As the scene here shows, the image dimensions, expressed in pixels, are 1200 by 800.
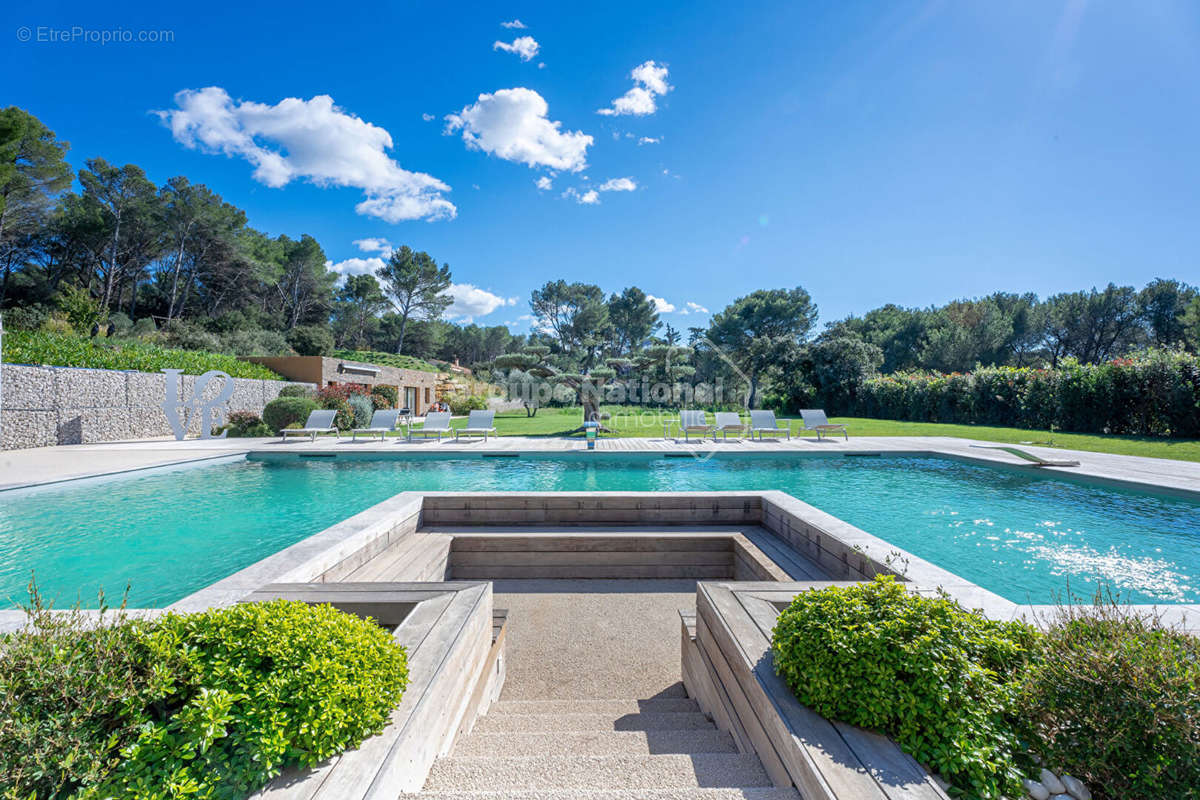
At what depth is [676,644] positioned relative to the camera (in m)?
3.26

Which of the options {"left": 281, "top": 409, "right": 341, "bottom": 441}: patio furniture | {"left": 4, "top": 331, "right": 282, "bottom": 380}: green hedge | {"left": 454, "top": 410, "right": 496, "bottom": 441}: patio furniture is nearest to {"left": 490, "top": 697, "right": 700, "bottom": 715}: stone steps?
{"left": 454, "top": 410, "right": 496, "bottom": 441}: patio furniture

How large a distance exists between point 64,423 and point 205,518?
32.5 feet

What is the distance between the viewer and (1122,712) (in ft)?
4.06

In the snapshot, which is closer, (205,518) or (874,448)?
(205,518)

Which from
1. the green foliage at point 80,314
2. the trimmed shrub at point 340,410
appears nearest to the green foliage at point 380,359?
the green foliage at point 80,314

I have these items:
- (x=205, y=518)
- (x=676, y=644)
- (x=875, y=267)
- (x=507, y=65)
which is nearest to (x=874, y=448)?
(x=676, y=644)

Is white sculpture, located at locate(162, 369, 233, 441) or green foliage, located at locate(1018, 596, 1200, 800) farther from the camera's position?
white sculpture, located at locate(162, 369, 233, 441)

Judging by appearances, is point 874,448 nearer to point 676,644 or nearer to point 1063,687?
point 676,644

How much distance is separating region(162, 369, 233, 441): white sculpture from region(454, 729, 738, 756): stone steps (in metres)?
16.0

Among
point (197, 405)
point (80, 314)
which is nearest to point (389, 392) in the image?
point (197, 405)

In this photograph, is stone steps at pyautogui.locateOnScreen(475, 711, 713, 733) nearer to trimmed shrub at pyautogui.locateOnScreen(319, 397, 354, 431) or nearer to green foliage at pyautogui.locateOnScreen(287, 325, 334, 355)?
trimmed shrub at pyautogui.locateOnScreen(319, 397, 354, 431)

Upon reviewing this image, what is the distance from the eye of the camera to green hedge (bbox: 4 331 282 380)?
11695 millimetres

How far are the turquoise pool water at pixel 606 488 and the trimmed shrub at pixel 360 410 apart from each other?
5887 millimetres

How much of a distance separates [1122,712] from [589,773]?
53.9 inches
